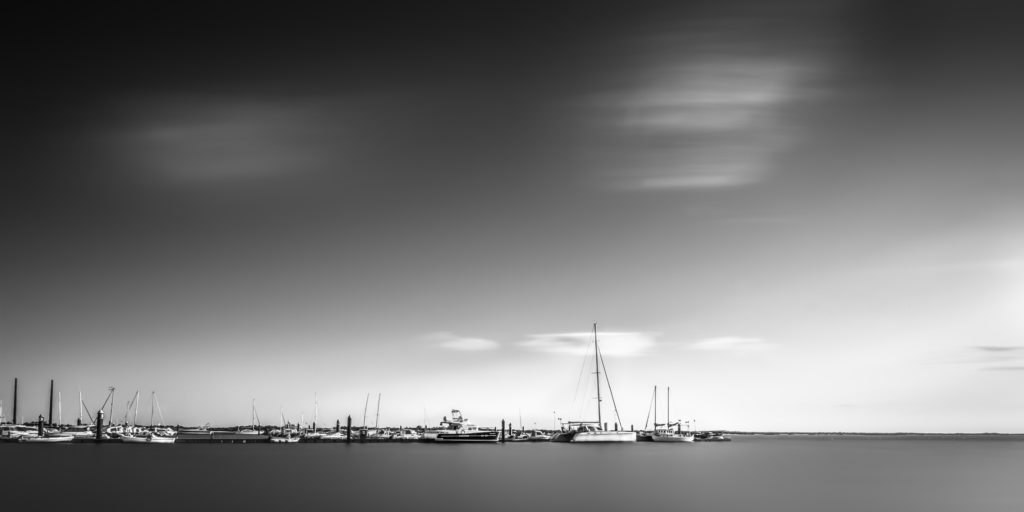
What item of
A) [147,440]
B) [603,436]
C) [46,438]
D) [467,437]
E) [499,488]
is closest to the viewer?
[499,488]

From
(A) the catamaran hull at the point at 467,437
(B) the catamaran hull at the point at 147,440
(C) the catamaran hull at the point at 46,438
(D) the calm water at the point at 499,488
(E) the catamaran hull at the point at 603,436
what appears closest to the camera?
(D) the calm water at the point at 499,488

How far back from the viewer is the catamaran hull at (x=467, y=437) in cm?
17975

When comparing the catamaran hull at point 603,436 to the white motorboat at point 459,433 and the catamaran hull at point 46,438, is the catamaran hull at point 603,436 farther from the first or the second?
the catamaran hull at point 46,438

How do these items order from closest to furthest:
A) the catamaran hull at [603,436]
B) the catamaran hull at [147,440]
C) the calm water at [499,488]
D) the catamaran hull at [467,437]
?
the calm water at [499,488], the catamaran hull at [147,440], the catamaran hull at [603,436], the catamaran hull at [467,437]

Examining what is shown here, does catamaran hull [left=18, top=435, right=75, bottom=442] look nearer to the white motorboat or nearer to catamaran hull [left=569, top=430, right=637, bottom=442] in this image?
the white motorboat

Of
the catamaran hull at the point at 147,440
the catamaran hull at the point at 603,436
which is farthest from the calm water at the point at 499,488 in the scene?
the catamaran hull at the point at 603,436

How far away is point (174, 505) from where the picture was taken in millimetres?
46031

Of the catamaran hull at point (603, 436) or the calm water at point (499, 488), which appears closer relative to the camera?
the calm water at point (499, 488)

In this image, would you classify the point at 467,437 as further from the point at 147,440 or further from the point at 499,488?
the point at 499,488

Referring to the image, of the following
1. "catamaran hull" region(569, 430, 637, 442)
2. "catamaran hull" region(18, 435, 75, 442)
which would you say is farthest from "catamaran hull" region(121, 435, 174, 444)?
"catamaran hull" region(569, 430, 637, 442)

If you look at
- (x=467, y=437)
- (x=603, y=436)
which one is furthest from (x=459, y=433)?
(x=603, y=436)

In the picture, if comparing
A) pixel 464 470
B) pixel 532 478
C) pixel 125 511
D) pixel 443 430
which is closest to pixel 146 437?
pixel 443 430

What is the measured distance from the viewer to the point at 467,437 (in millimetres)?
181750

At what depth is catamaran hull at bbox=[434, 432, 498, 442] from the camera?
180 m
